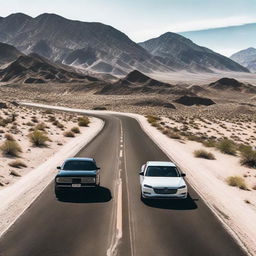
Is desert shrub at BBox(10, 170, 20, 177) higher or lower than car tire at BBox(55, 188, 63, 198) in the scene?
lower

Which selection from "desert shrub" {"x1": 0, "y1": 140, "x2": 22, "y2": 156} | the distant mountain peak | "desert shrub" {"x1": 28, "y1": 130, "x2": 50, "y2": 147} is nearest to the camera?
"desert shrub" {"x1": 0, "y1": 140, "x2": 22, "y2": 156}

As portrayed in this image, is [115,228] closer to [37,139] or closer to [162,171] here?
[162,171]

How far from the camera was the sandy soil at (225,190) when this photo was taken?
13069 millimetres

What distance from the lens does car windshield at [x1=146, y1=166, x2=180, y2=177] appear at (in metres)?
16.6

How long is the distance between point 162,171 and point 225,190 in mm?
3604

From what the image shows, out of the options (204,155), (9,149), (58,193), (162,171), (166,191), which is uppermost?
(162,171)

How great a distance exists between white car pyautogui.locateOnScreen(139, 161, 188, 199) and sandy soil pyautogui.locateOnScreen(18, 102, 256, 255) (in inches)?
53.1

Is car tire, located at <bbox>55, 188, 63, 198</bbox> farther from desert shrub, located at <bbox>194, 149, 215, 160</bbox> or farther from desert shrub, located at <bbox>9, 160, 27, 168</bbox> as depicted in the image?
desert shrub, located at <bbox>194, 149, 215, 160</bbox>

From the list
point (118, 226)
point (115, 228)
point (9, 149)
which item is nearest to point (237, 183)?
point (118, 226)

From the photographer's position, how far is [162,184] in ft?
50.6

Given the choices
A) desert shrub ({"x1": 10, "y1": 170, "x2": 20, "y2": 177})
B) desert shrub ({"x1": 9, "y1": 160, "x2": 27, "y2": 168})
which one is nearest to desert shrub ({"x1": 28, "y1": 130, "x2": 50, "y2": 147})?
desert shrub ({"x1": 9, "y1": 160, "x2": 27, "y2": 168})

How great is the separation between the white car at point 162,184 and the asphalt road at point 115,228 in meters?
0.40

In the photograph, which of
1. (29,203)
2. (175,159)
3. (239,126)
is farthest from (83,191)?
(239,126)

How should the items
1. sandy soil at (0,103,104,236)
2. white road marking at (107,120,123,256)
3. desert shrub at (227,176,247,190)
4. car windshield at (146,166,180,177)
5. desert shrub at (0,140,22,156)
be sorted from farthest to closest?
1. desert shrub at (0,140,22,156)
2. desert shrub at (227,176,247,190)
3. car windshield at (146,166,180,177)
4. sandy soil at (0,103,104,236)
5. white road marking at (107,120,123,256)
